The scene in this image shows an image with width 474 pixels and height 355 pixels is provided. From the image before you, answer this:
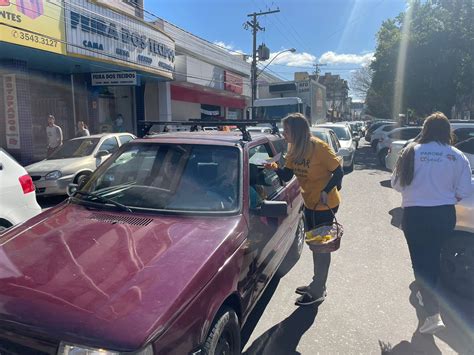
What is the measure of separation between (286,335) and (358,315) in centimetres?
80

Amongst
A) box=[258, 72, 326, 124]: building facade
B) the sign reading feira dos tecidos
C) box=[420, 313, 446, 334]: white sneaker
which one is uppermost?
the sign reading feira dos tecidos

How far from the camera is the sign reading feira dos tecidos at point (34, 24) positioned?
9273 mm

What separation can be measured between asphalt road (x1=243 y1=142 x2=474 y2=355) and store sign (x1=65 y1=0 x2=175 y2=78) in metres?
10.0

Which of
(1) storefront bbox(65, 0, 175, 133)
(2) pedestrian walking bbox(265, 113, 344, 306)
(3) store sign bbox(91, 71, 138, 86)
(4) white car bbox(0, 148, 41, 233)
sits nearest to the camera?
(2) pedestrian walking bbox(265, 113, 344, 306)

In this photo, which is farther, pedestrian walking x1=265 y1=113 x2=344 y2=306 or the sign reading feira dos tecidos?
the sign reading feira dos tecidos

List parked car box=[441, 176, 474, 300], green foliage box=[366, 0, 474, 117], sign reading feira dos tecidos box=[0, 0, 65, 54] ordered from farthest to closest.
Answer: green foliage box=[366, 0, 474, 117] < sign reading feira dos tecidos box=[0, 0, 65, 54] < parked car box=[441, 176, 474, 300]

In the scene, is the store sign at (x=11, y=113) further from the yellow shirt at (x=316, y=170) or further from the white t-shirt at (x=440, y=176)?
the white t-shirt at (x=440, y=176)

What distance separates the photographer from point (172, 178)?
319 cm

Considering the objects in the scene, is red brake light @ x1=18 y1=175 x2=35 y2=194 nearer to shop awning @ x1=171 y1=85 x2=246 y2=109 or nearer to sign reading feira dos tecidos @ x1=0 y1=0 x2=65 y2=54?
sign reading feira dos tecidos @ x1=0 y1=0 x2=65 y2=54

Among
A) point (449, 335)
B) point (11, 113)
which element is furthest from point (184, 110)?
point (449, 335)

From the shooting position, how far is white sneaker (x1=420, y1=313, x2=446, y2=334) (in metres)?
3.21

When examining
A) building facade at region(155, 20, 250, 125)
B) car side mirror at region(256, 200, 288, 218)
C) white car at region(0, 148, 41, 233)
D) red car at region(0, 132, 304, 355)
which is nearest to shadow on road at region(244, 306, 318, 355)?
red car at region(0, 132, 304, 355)

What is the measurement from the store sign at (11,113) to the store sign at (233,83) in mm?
15113

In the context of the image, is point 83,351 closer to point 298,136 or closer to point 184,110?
point 298,136
